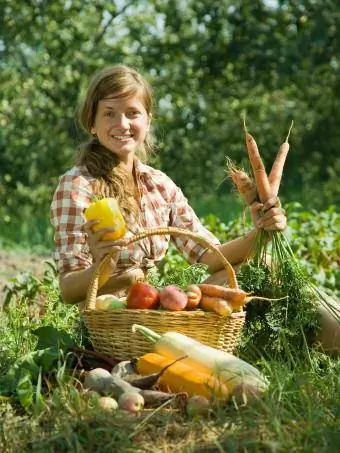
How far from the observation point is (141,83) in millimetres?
4145

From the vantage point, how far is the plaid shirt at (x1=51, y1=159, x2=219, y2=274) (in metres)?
3.90

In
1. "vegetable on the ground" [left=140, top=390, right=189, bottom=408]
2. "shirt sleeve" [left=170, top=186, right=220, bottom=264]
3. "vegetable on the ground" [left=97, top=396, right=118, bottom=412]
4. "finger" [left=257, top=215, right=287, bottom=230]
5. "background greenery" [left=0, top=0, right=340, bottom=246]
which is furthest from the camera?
"background greenery" [left=0, top=0, right=340, bottom=246]

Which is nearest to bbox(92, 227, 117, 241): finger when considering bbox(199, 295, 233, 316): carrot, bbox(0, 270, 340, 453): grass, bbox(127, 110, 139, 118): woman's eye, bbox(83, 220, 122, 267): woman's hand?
bbox(83, 220, 122, 267): woman's hand

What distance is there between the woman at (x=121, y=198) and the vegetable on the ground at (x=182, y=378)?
0.54 m

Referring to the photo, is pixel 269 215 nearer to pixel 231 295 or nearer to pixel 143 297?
pixel 231 295

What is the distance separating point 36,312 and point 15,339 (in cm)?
65

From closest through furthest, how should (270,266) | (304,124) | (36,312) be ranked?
1. (270,266)
2. (36,312)
3. (304,124)

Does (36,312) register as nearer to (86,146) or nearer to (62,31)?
(86,146)

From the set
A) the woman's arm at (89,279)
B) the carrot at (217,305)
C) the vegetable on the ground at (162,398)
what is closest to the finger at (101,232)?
the woman's arm at (89,279)

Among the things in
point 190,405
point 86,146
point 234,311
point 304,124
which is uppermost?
point 304,124

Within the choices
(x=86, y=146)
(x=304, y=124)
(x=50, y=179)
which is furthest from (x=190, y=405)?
(x=304, y=124)

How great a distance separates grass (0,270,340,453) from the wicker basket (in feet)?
1.01

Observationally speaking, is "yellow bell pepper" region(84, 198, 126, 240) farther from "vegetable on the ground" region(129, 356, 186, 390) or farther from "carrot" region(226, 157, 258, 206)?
"carrot" region(226, 157, 258, 206)

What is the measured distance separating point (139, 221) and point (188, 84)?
331 inches
